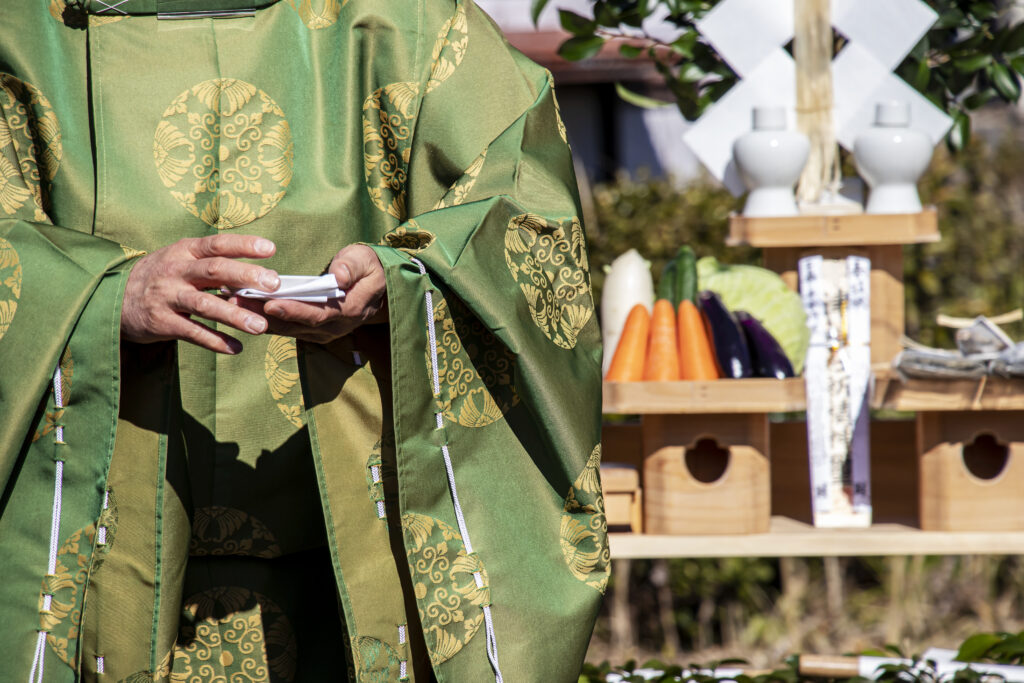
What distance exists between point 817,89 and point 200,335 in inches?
61.6

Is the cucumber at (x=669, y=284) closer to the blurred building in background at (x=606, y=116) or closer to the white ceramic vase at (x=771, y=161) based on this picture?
the white ceramic vase at (x=771, y=161)

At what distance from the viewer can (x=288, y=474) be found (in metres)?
1.35

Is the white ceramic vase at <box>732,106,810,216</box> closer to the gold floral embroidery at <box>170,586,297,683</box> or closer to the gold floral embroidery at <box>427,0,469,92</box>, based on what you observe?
the gold floral embroidery at <box>427,0,469,92</box>

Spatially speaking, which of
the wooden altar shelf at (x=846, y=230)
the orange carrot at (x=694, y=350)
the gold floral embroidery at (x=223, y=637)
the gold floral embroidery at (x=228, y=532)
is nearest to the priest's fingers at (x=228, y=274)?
the gold floral embroidery at (x=228, y=532)

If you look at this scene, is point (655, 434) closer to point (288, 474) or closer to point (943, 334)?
point (288, 474)

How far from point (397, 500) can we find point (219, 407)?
253 mm

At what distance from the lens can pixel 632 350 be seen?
2.02 m

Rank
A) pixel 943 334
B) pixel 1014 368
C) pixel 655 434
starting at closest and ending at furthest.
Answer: pixel 1014 368 → pixel 655 434 → pixel 943 334

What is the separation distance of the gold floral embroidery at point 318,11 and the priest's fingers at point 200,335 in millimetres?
475

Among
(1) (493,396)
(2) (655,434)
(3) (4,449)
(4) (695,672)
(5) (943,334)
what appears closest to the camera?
(3) (4,449)

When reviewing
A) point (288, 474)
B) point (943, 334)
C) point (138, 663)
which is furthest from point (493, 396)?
point (943, 334)

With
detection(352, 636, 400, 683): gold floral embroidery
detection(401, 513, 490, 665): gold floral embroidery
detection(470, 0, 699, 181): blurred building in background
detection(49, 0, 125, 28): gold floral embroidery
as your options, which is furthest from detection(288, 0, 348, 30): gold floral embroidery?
detection(470, 0, 699, 181): blurred building in background

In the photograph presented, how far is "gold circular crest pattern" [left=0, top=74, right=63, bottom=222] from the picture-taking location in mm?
1361

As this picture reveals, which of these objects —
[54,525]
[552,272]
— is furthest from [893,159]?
[54,525]
